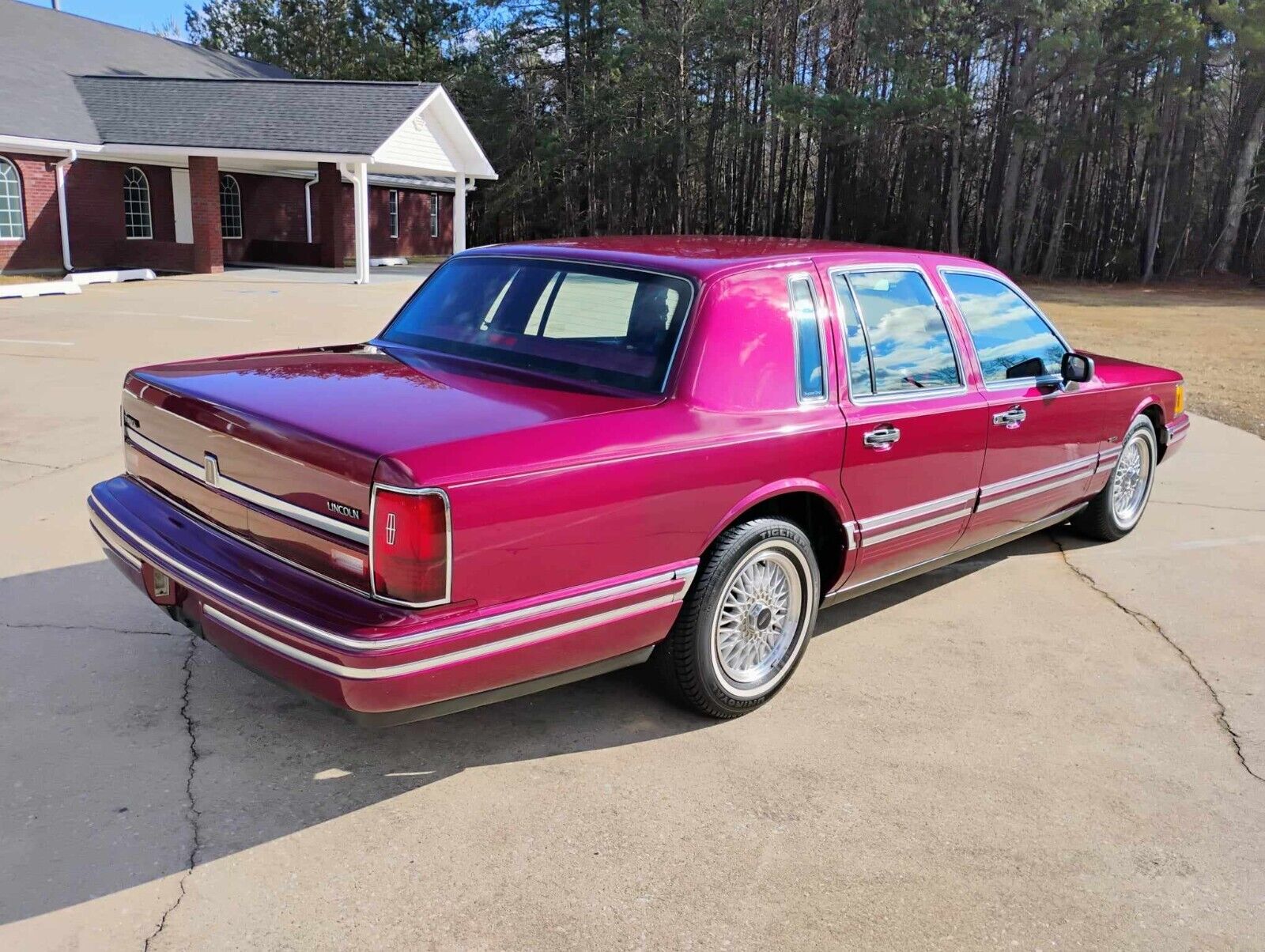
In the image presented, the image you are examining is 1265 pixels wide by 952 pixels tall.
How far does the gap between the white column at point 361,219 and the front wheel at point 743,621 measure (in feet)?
68.4

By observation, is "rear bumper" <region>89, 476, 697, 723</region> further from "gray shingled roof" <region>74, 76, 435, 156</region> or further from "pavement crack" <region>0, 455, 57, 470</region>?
"gray shingled roof" <region>74, 76, 435, 156</region>

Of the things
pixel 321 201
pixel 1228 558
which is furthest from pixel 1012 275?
pixel 1228 558

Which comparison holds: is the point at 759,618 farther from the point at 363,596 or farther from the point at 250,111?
the point at 250,111

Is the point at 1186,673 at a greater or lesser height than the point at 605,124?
lesser

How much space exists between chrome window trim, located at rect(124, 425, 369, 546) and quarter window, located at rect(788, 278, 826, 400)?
1.74m

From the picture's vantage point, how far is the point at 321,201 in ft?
96.7

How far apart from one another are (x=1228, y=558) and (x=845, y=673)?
3.07m

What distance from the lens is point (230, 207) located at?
28188 mm

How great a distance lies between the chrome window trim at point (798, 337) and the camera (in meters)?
3.81

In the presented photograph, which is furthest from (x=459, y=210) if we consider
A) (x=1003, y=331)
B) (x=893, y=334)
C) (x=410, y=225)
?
(x=893, y=334)

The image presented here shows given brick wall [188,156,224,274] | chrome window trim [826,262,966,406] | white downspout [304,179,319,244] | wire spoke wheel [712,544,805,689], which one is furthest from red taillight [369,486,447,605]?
white downspout [304,179,319,244]

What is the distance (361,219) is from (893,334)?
2111cm

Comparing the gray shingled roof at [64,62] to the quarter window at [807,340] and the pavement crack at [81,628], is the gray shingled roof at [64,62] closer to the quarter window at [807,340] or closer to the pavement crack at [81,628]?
the pavement crack at [81,628]

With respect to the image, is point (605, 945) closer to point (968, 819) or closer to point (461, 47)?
point (968, 819)
